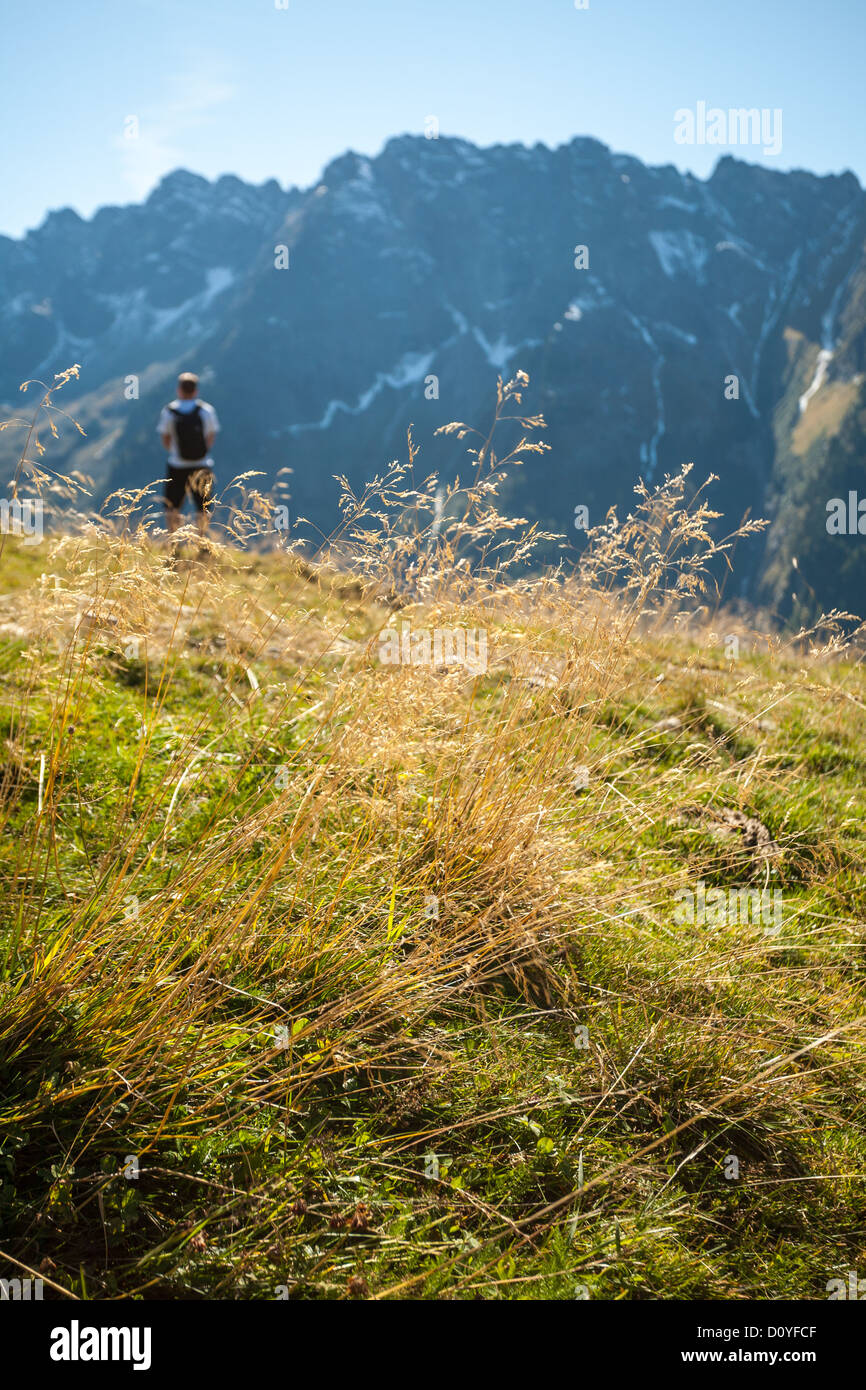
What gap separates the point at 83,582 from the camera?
2447 millimetres

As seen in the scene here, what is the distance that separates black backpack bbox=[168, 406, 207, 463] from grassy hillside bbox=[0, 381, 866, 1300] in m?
6.56

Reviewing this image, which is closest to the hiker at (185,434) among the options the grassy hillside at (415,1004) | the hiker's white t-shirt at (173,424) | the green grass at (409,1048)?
the hiker's white t-shirt at (173,424)

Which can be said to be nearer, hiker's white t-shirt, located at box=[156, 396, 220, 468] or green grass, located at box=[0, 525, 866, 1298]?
green grass, located at box=[0, 525, 866, 1298]

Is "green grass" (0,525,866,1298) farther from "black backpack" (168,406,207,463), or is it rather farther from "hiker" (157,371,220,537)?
"black backpack" (168,406,207,463)

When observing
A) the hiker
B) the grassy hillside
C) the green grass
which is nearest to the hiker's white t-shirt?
the hiker

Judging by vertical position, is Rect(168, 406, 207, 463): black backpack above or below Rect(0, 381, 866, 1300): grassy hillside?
above

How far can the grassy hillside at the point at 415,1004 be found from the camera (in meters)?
1.94

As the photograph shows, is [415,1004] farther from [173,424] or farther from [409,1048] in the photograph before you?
[173,424]

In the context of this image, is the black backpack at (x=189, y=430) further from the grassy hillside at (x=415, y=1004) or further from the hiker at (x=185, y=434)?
the grassy hillside at (x=415, y=1004)

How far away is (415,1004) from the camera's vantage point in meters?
2.53

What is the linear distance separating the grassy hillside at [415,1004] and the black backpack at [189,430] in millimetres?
6563

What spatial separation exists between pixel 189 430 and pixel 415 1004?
29.2ft

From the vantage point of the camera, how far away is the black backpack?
929 centimetres
